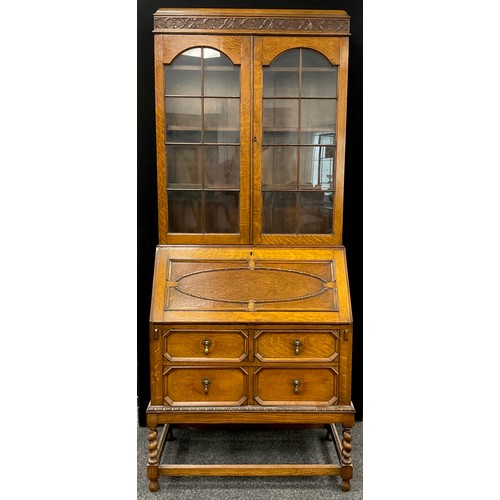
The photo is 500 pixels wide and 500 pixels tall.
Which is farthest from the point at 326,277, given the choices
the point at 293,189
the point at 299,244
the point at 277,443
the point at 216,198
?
the point at 277,443

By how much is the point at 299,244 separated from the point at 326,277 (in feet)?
0.78

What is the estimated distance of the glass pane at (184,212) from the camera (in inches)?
104

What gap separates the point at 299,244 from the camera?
2.64 meters

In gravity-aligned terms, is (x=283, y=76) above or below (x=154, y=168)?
above

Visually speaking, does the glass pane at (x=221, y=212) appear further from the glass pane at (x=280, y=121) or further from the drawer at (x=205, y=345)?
the drawer at (x=205, y=345)

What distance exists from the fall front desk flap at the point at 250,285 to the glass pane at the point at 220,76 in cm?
82

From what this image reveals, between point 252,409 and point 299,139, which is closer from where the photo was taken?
point 252,409

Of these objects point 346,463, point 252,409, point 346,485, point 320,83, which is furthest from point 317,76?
point 346,485

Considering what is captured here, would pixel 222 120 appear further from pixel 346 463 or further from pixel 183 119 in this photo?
pixel 346 463

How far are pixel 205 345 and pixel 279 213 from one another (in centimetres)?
81

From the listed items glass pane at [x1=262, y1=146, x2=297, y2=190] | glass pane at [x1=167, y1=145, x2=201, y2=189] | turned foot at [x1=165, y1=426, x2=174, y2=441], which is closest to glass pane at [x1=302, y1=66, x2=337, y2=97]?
glass pane at [x1=262, y1=146, x2=297, y2=190]

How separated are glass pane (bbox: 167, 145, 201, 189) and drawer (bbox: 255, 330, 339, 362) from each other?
35.6 inches

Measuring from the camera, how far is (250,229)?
2.62 meters

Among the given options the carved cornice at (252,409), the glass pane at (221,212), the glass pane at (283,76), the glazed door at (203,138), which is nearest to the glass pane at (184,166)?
the glazed door at (203,138)
